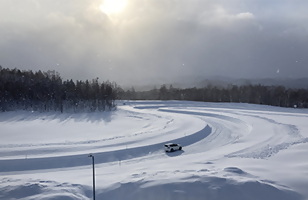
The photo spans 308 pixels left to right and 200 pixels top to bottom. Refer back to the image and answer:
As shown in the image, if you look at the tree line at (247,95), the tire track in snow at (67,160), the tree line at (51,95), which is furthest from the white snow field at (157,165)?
the tree line at (247,95)

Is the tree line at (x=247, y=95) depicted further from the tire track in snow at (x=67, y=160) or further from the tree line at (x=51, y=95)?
the tire track in snow at (x=67, y=160)

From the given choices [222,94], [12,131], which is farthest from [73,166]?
[222,94]

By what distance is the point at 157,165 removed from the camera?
762 inches

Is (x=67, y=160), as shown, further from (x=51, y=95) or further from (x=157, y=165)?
(x=51, y=95)

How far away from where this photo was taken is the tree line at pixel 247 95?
9119cm

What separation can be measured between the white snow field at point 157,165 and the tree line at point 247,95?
63532 millimetres

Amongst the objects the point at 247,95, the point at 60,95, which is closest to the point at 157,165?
the point at 60,95

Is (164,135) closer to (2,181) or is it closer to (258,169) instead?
(258,169)

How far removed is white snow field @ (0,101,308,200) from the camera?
12.9 metres

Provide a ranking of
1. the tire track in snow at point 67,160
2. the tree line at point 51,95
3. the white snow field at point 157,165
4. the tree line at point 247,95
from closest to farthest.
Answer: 1. the white snow field at point 157,165
2. the tire track in snow at point 67,160
3. the tree line at point 51,95
4. the tree line at point 247,95

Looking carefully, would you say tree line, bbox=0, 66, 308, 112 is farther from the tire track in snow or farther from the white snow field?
the tire track in snow

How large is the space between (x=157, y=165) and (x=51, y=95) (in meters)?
62.3

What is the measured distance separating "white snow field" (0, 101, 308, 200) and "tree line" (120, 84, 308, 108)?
63532mm

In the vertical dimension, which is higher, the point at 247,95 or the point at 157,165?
the point at 247,95
